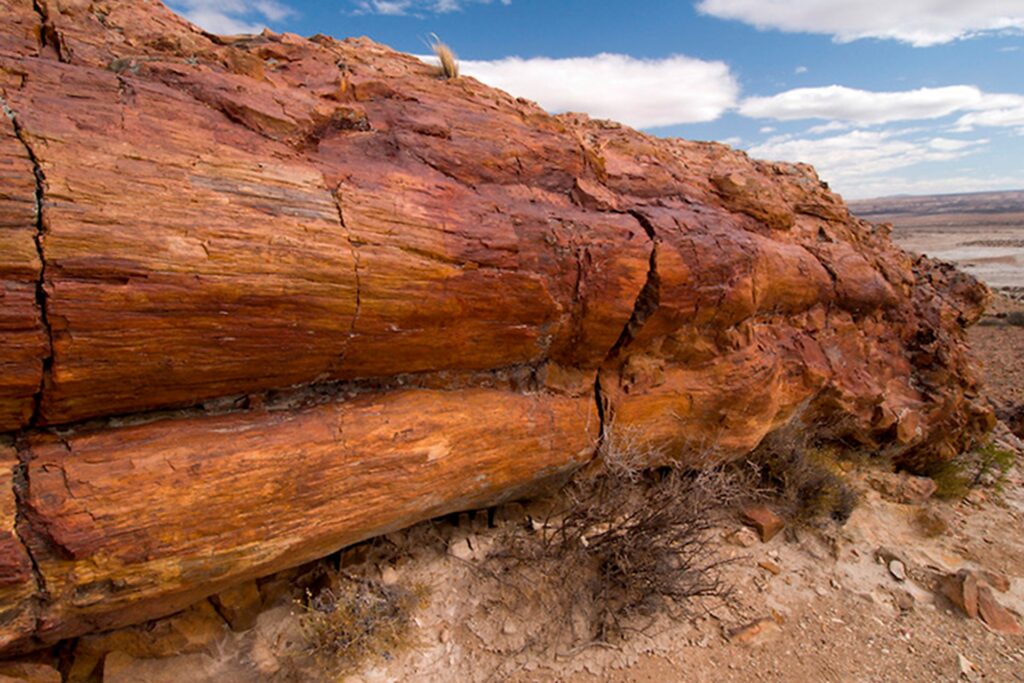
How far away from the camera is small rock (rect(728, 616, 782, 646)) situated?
14.3ft

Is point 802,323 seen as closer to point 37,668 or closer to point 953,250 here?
point 37,668

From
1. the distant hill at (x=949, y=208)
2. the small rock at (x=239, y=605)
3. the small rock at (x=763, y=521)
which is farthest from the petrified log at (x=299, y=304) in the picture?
the distant hill at (x=949, y=208)

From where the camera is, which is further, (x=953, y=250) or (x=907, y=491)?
(x=953, y=250)

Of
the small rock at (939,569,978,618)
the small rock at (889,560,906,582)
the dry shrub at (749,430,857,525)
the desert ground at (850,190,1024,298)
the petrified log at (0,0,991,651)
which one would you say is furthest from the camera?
the desert ground at (850,190,1024,298)

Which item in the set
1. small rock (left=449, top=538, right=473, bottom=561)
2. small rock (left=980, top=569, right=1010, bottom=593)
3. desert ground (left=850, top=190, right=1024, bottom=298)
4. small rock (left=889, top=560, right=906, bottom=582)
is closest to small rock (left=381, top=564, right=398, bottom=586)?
small rock (left=449, top=538, right=473, bottom=561)

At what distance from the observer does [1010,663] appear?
4.39 m

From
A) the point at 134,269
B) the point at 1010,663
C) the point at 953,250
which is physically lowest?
the point at 953,250

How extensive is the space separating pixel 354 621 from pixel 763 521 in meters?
3.95

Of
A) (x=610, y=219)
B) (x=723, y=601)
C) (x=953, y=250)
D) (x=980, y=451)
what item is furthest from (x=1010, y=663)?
(x=953, y=250)

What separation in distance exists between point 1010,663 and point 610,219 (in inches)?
185

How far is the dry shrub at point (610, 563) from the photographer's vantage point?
4277 millimetres

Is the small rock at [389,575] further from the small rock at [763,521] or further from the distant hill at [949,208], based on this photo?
the distant hill at [949,208]

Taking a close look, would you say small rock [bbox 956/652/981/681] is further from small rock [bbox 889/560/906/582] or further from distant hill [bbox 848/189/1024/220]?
distant hill [bbox 848/189/1024/220]

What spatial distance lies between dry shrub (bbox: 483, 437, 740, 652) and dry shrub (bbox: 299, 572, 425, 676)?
28.8 inches
